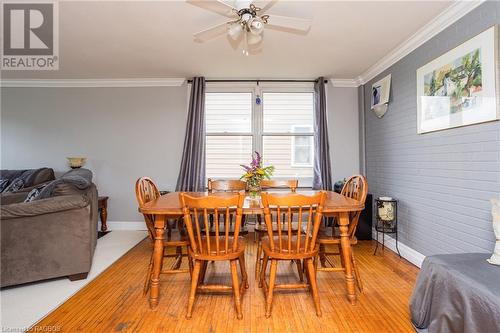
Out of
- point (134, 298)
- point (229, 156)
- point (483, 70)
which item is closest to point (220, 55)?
point (229, 156)

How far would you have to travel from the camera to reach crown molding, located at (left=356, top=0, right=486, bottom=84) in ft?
7.02

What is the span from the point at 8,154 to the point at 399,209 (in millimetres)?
5967

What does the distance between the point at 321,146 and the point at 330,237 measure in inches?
83.9

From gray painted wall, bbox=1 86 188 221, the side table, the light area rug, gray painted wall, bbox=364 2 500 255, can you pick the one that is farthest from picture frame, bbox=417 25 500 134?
the side table

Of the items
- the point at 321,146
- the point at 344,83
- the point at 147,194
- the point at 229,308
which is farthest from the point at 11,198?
the point at 344,83

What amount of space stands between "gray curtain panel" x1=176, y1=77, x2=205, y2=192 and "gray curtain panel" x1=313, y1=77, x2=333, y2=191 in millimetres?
1815

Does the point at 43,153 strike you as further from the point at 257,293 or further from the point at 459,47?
the point at 459,47

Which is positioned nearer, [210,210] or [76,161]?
[210,210]

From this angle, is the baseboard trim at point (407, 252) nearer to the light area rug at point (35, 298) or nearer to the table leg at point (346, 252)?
the table leg at point (346, 252)

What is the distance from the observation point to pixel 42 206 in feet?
7.16

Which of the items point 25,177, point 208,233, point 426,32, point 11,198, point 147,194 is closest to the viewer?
point 208,233

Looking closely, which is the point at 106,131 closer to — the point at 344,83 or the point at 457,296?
the point at 344,83

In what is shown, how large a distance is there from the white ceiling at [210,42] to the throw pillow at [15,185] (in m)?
1.64

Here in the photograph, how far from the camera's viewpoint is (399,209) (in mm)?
3090
